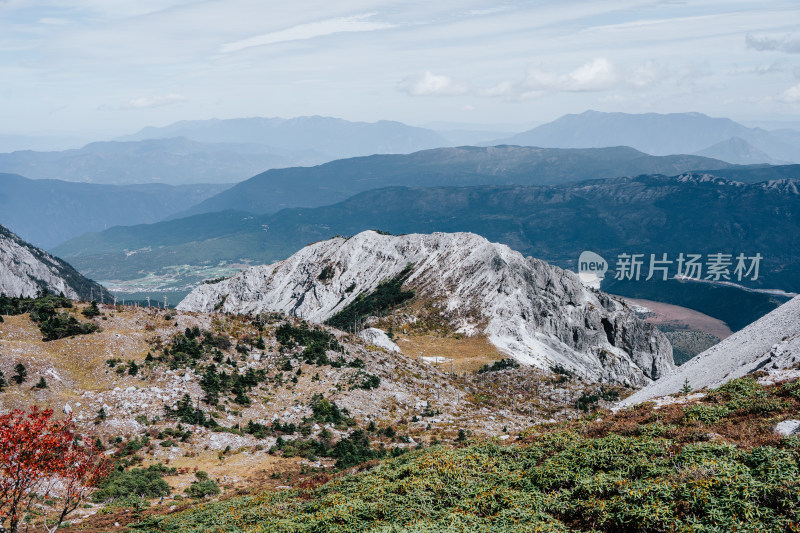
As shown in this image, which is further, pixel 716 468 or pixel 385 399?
pixel 385 399

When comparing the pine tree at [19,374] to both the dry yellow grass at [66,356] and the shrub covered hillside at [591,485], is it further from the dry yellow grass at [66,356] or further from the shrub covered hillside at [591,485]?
the shrub covered hillside at [591,485]

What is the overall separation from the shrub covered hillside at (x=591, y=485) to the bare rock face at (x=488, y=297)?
249 ft

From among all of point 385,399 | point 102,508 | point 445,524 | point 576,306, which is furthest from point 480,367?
point 445,524

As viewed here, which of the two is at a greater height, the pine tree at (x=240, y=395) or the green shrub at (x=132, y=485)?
the pine tree at (x=240, y=395)

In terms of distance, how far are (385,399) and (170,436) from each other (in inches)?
922

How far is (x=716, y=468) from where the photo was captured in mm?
19703

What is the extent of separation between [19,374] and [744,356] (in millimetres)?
64754

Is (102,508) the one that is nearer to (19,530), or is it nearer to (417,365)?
(19,530)

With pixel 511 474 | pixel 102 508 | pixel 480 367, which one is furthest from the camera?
pixel 480 367

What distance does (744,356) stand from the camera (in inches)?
1781

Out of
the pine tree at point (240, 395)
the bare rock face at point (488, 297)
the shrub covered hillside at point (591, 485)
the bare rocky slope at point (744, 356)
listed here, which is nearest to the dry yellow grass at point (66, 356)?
the pine tree at point (240, 395)

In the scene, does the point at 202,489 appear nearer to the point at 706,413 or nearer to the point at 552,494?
the point at 552,494

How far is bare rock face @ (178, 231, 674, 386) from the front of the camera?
118250 millimetres

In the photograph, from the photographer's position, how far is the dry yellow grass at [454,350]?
95.8 meters
